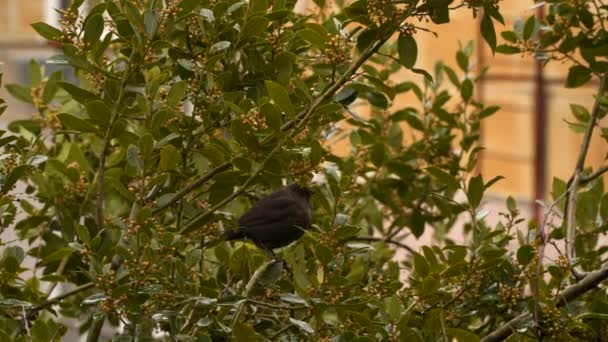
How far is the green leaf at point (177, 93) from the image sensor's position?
1.85 m

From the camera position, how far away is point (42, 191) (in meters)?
2.40

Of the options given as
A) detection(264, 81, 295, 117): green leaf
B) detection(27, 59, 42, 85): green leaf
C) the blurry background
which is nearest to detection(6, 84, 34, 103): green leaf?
detection(27, 59, 42, 85): green leaf

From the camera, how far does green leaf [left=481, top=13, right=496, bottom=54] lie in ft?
6.11

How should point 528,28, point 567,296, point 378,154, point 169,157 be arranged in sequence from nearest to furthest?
point 169,157, point 567,296, point 528,28, point 378,154

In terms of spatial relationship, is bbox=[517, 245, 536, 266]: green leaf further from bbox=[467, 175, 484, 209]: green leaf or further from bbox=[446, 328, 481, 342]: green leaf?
bbox=[446, 328, 481, 342]: green leaf

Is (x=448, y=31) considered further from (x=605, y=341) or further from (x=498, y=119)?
(x=605, y=341)

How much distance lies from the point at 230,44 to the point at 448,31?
22.7 ft

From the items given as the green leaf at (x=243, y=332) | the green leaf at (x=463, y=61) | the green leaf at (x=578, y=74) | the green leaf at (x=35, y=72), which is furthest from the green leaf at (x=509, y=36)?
the green leaf at (x=243, y=332)

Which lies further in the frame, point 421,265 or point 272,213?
point 272,213

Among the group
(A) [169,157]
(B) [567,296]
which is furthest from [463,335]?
(A) [169,157]

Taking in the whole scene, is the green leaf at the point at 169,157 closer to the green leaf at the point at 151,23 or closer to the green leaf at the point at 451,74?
the green leaf at the point at 151,23

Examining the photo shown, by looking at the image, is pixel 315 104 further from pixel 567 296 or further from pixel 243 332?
pixel 567 296

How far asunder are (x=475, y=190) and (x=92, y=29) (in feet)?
2.31

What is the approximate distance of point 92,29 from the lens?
6.12 feet
